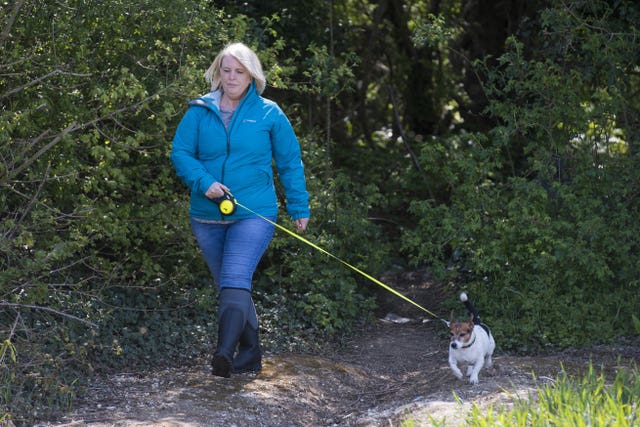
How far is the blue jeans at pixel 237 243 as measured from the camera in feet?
20.3

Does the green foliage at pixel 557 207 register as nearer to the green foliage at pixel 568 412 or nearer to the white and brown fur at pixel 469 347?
the white and brown fur at pixel 469 347

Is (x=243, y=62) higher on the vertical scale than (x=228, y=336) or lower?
higher

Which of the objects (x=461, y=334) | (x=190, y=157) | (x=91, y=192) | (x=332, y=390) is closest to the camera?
(x=190, y=157)

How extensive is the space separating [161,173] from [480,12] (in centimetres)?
563

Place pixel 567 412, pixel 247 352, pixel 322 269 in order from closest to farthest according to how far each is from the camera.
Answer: pixel 567 412 < pixel 247 352 < pixel 322 269

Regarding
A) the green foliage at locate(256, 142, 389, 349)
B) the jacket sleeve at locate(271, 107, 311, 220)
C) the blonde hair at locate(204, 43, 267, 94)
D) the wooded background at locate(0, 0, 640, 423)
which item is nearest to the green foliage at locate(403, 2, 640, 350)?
the wooded background at locate(0, 0, 640, 423)

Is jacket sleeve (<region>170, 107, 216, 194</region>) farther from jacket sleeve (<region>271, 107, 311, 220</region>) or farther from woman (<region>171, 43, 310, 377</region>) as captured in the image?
jacket sleeve (<region>271, 107, 311, 220</region>)

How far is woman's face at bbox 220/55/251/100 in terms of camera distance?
6145 mm

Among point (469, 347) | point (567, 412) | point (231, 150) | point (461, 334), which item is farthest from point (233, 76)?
point (567, 412)

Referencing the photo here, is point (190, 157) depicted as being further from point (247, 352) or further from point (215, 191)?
point (247, 352)

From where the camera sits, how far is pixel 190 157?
6121mm

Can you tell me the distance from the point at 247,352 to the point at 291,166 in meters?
1.25

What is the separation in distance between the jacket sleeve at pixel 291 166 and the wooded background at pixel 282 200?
928 mm

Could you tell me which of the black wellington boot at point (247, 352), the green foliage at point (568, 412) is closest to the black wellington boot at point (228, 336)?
the black wellington boot at point (247, 352)
